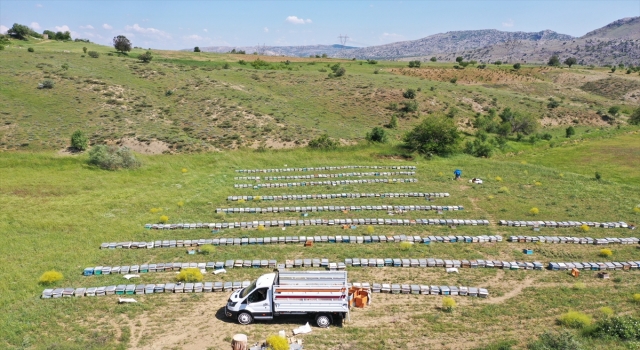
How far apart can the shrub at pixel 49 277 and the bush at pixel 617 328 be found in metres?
26.7

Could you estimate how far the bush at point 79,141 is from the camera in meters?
49.1

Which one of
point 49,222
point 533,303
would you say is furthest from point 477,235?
point 49,222

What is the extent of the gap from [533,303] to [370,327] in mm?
8703

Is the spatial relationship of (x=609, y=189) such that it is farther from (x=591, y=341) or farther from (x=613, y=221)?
(x=591, y=341)

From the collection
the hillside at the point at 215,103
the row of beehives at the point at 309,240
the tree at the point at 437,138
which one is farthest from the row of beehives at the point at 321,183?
the hillside at the point at 215,103

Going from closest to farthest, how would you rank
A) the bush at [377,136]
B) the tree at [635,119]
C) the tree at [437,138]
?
the tree at [437,138], the bush at [377,136], the tree at [635,119]

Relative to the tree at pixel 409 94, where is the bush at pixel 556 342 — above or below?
below

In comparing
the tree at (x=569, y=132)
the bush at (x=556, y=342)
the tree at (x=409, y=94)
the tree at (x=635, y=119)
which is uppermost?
the tree at (x=409, y=94)

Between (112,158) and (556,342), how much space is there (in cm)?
4473

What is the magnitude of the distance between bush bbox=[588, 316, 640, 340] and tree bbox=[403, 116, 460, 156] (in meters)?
37.5

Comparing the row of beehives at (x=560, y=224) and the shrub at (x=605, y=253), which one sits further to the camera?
the row of beehives at (x=560, y=224)

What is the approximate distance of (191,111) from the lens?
65.7m

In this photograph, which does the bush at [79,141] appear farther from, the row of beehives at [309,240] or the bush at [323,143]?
the bush at [323,143]

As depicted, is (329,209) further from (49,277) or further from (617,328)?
(617,328)
